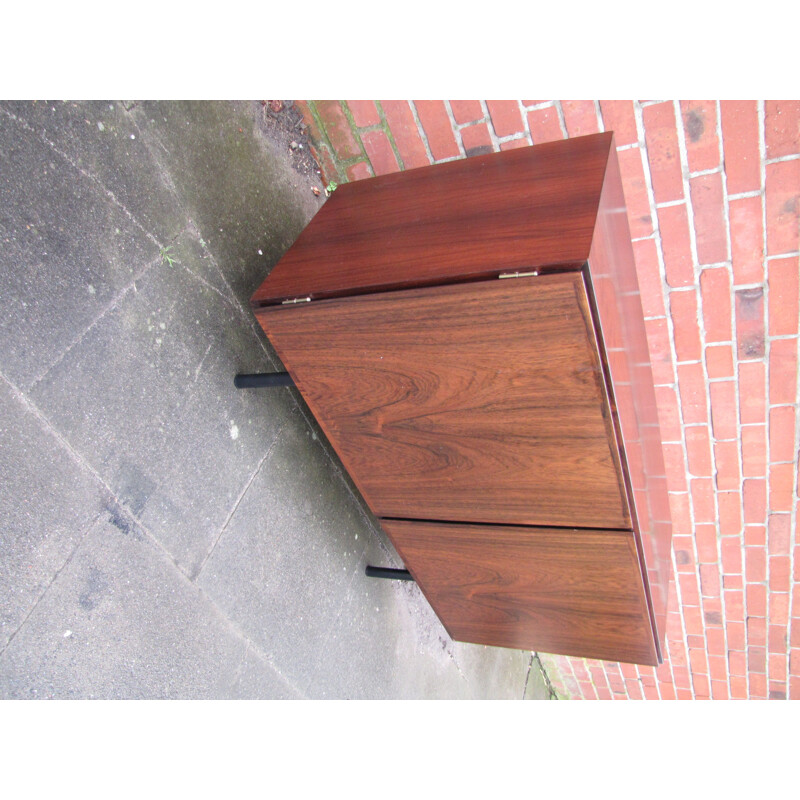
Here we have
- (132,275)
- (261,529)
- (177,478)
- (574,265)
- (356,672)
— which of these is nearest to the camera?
(574,265)

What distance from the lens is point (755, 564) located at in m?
2.39

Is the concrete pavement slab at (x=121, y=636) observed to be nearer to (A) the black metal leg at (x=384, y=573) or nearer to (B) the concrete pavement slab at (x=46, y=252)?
(B) the concrete pavement slab at (x=46, y=252)

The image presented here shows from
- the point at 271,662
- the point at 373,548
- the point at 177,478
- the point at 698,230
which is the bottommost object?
the point at 373,548

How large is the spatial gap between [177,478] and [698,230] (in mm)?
1585

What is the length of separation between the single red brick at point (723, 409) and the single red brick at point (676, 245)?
39 cm

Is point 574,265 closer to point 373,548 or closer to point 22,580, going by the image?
point 22,580

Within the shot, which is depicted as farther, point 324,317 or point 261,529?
point 261,529

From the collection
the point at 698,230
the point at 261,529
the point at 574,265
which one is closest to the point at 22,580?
the point at 261,529

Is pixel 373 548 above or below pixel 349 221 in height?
below

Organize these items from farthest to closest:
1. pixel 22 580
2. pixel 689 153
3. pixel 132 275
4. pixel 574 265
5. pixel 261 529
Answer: pixel 261 529
pixel 689 153
pixel 132 275
pixel 22 580
pixel 574 265

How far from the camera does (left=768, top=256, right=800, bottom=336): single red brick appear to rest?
1.73 m

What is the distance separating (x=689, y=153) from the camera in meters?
1.67

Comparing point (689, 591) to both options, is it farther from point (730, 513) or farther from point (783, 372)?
point (783, 372)

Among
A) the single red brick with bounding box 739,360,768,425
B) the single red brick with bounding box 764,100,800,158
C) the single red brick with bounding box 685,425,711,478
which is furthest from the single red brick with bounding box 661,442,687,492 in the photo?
the single red brick with bounding box 764,100,800,158
